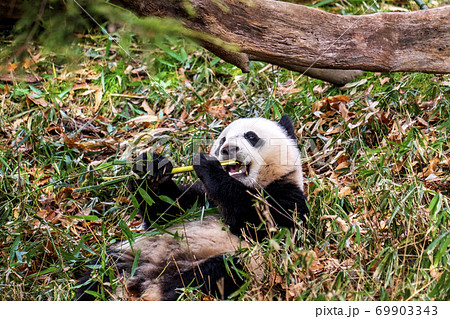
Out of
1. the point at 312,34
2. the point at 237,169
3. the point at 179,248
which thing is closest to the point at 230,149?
the point at 237,169

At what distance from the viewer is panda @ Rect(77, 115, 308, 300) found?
12.6 feet

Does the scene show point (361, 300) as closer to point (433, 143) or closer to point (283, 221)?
point (283, 221)

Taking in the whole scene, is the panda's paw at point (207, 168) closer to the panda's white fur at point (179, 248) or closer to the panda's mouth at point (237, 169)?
the panda's mouth at point (237, 169)

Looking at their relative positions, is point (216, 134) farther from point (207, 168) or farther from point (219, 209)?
point (219, 209)

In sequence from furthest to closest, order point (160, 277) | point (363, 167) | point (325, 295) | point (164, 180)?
point (363, 167), point (164, 180), point (160, 277), point (325, 295)

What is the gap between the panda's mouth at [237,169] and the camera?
4.50m

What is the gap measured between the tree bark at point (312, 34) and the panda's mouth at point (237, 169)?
91 cm

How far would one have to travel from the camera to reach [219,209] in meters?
4.25

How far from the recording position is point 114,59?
7.66 meters

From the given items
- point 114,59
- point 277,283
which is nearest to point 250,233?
Answer: point 277,283

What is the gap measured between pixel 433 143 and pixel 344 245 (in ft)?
6.10

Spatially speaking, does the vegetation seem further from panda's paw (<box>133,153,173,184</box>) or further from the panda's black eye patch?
the panda's black eye patch

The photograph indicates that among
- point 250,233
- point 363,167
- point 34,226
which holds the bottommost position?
point 34,226
